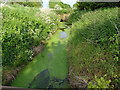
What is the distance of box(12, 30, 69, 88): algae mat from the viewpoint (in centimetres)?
293

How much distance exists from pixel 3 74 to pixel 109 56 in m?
2.18

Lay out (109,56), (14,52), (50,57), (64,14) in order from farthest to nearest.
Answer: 1. (64,14)
2. (50,57)
3. (14,52)
4. (109,56)

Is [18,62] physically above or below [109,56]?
below

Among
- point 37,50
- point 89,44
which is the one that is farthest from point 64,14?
point 89,44

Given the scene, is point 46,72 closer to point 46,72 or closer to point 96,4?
point 46,72

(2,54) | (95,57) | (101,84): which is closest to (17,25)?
(2,54)

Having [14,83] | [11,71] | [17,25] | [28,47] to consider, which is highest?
[17,25]

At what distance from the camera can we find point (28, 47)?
395 cm

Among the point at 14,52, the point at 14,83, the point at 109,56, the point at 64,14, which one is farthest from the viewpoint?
the point at 64,14

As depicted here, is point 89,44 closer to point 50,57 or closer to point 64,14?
point 50,57

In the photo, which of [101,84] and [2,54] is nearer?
[101,84]

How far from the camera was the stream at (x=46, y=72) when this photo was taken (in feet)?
9.60

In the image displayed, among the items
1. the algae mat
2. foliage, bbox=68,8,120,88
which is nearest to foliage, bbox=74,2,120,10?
foliage, bbox=68,8,120,88

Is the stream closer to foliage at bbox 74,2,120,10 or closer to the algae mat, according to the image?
the algae mat
